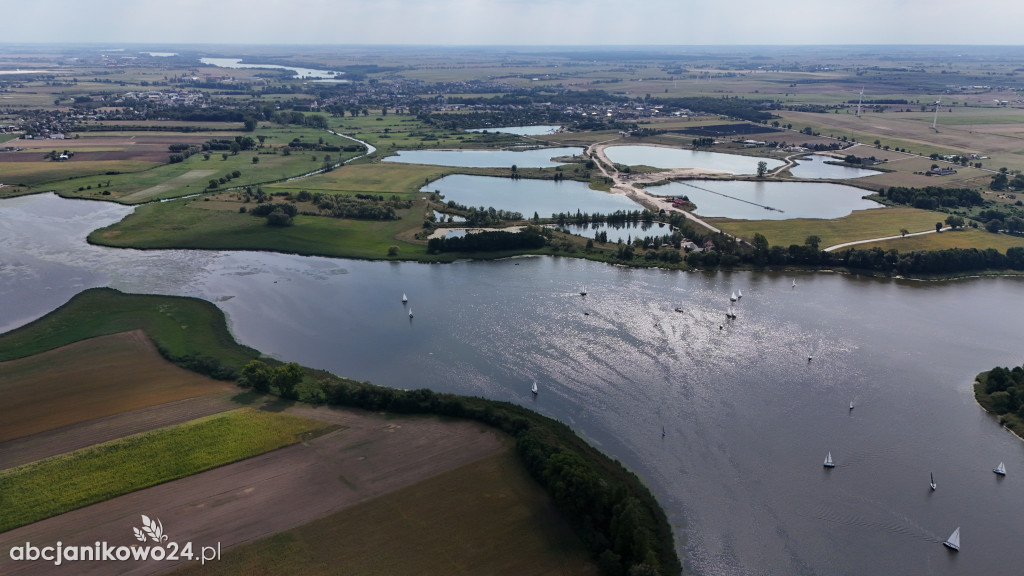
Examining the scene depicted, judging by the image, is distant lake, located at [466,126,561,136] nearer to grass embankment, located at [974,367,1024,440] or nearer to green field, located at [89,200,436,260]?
green field, located at [89,200,436,260]

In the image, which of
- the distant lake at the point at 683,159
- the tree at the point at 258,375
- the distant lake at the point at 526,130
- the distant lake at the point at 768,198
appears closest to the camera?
the tree at the point at 258,375

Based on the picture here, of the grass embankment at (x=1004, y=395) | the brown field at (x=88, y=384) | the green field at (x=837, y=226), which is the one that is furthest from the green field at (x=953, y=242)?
the brown field at (x=88, y=384)

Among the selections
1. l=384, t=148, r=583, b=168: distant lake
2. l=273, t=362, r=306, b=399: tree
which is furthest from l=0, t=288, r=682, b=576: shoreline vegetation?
l=384, t=148, r=583, b=168: distant lake

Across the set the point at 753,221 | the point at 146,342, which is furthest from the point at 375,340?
the point at 753,221

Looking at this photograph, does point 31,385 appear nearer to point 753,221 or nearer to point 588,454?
point 588,454

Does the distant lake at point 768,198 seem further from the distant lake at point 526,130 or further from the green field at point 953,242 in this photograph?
the distant lake at point 526,130

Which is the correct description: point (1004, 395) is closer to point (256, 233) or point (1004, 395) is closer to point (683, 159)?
point (256, 233)

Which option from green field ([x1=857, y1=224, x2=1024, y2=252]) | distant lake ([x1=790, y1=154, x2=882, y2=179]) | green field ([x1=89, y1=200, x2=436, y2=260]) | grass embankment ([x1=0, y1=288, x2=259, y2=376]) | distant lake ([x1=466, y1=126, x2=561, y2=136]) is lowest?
grass embankment ([x1=0, y1=288, x2=259, y2=376])

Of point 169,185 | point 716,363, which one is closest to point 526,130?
point 169,185
